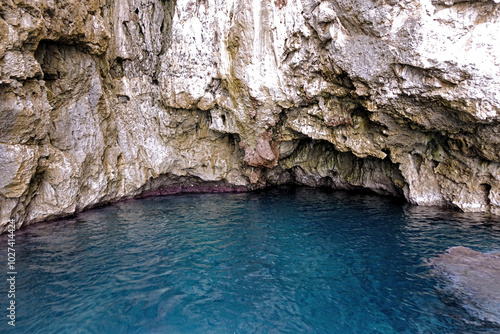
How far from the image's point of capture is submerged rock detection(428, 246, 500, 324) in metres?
7.22

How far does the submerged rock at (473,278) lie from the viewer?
7.22 metres

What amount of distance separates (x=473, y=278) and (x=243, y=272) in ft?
23.7

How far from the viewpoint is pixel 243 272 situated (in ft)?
30.6

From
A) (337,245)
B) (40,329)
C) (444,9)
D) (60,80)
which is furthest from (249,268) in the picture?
(60,80)

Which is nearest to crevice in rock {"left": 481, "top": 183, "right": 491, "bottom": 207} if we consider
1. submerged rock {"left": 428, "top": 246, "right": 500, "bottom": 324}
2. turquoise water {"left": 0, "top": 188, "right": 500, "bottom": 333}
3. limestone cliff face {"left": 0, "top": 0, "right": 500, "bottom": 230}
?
limestone cliff face {"left": 0, "top": 0, "right": 500, "bottom": 230}

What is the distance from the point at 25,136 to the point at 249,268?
37.7ft

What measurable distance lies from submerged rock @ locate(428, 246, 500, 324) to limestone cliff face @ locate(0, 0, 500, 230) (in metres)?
5.78

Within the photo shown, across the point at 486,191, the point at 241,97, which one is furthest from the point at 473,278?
the point at 241,97

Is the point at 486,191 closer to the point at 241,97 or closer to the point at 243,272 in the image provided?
the point at 243,272

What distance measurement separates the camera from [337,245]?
443 inches

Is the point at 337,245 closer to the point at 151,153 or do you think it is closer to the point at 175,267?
the point at 175,267

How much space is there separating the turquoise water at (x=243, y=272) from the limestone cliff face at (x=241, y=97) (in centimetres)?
276

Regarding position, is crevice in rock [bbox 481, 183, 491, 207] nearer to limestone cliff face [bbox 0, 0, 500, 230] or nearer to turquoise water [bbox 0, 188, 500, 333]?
limestone cliff face [bbox 0, 0, 500, 230]

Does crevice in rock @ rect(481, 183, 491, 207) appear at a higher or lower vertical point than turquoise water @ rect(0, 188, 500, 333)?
higher
